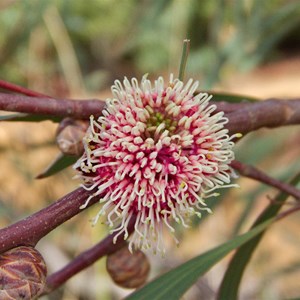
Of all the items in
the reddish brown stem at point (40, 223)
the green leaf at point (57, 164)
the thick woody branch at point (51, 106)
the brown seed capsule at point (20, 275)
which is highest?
the thick woody branch at point (51, 106)

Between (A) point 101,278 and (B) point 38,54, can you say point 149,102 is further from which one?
(B) point 38,54

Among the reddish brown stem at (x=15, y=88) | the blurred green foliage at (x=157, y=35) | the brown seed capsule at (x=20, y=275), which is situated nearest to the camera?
the brown seed capsule at (x=20, y=275)

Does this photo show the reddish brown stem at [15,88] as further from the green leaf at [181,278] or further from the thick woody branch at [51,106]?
the green leaf at [181,278]

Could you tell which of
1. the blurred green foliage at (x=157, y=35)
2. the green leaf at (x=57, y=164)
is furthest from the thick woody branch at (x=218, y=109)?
the blurred green foliage at (x=157, y=35)

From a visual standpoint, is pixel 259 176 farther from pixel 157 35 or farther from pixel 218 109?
pixel 157 35

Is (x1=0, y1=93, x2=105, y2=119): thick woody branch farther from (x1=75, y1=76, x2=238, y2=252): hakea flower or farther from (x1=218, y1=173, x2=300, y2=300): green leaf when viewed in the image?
(x1=218, y1=173, x2=300, y2=300): green leaf

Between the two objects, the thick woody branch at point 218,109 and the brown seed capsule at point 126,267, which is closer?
the thick woody branch at point 218,109

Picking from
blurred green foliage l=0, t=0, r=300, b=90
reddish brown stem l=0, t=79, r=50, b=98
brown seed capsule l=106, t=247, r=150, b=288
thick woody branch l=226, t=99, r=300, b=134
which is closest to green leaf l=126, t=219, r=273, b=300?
brown seed capsule l=106, t=247, r=150, b=288
